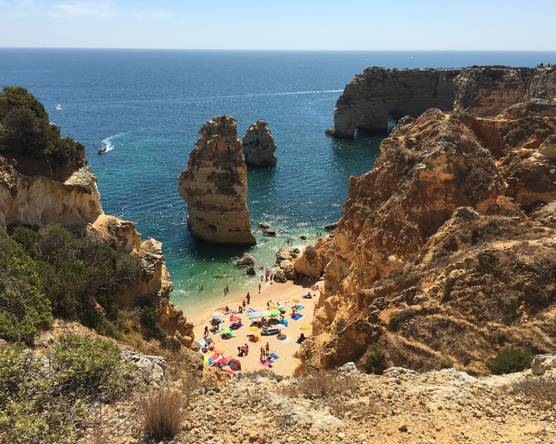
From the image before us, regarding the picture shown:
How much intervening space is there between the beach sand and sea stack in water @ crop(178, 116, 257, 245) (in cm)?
778

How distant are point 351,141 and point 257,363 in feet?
217

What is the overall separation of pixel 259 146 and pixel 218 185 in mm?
27622

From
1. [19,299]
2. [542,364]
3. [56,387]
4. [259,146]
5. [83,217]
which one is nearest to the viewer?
[56,387]

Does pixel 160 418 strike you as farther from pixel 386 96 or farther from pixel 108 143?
pixel 386 96

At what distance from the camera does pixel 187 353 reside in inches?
696

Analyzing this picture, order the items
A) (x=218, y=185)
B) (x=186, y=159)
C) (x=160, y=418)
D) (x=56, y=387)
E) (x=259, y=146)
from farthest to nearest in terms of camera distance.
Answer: (x=186, y=159), (x=259, y=146), (x=218, y=185), (x=56, y=387), (x=160, y=418)

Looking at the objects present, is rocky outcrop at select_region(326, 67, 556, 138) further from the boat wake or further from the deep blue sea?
the boat wake

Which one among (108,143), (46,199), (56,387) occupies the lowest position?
(56,387)

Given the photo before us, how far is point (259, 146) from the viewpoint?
215 feet

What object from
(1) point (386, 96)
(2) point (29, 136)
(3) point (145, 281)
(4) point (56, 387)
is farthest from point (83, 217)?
(1) point (386, 96)

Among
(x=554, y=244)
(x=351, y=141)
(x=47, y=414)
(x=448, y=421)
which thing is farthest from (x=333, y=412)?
(x=351, y=141)

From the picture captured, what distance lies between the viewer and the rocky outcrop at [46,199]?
16.1m

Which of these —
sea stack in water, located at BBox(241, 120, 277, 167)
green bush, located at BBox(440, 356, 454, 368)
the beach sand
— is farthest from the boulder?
sea stack in water, located at BBox(241, 120, 277, 167)

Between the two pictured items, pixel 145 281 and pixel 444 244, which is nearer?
pixel 444 244
